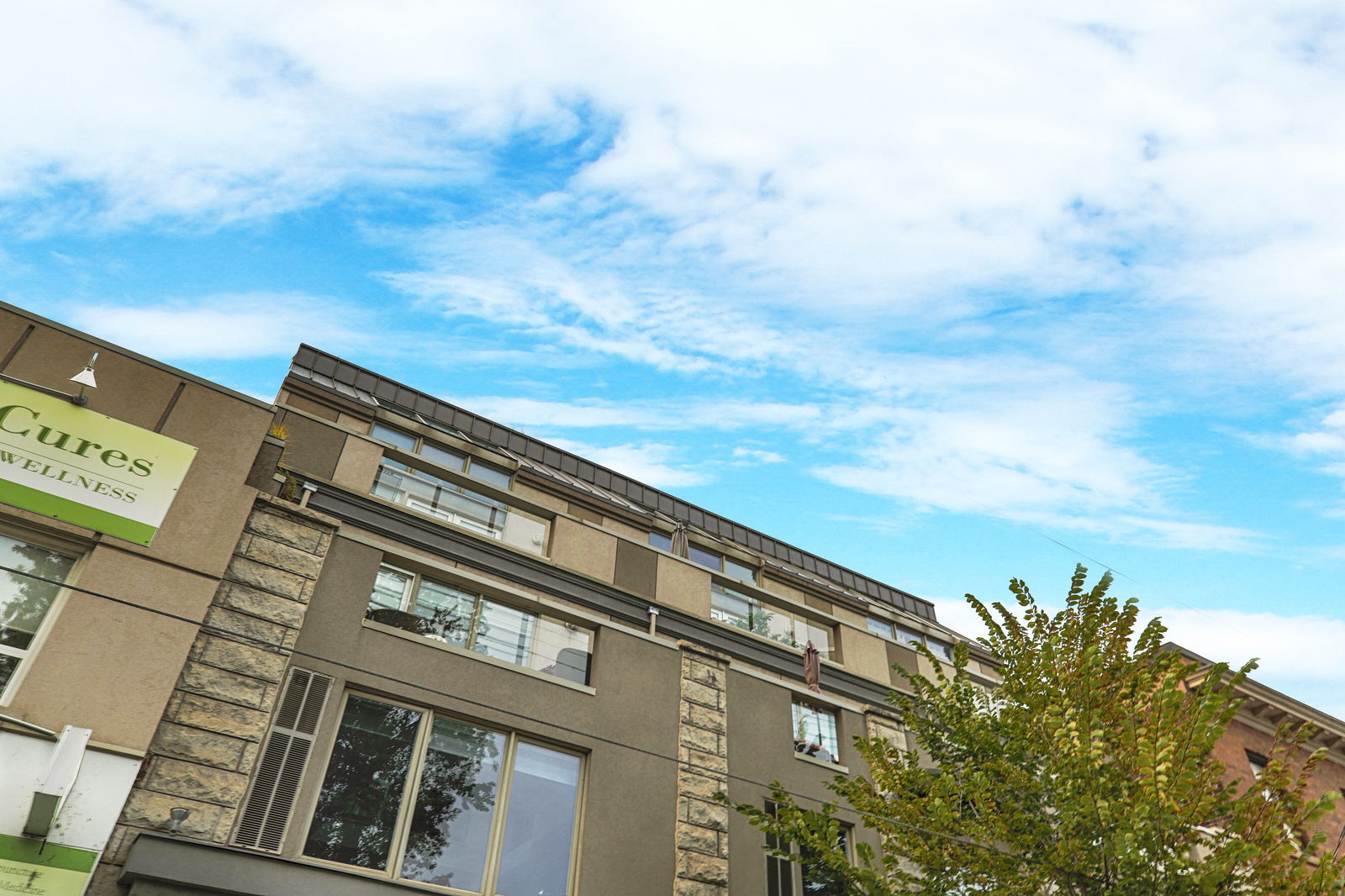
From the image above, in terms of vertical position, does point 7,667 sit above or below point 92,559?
below

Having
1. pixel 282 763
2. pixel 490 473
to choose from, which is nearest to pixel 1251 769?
pixel 490 473

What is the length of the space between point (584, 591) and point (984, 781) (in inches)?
299

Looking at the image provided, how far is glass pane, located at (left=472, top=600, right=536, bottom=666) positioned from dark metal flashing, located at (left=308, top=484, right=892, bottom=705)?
1.09 m

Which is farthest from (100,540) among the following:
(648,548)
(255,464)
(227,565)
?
(648,548)

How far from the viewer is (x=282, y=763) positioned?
10516 millimetres

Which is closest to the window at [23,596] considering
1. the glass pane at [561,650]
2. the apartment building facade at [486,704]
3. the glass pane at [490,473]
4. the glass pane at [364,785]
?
the apartment building facade at [486,704]

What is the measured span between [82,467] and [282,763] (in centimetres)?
418

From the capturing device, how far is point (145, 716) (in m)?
9.33

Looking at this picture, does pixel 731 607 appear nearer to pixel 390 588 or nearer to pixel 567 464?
pixel 567 464

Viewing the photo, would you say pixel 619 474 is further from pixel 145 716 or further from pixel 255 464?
pixel 145 716

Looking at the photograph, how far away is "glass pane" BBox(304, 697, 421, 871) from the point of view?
10.5 m

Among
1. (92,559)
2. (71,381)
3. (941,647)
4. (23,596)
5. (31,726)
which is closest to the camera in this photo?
(31,726)

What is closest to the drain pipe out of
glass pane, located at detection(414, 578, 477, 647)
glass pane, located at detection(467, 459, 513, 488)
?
glass pane, located at detection(414, 578, 477, 647)

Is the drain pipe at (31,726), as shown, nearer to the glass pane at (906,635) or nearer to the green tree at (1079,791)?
the green tree at (1079,791)
